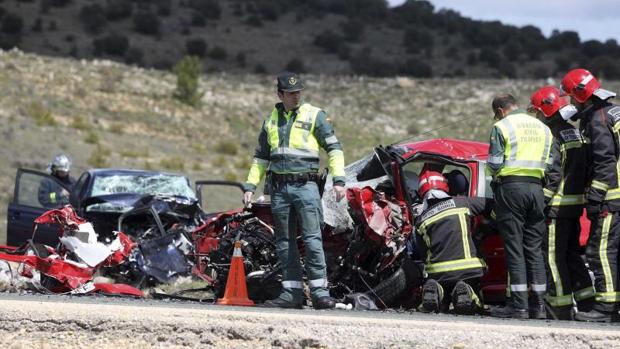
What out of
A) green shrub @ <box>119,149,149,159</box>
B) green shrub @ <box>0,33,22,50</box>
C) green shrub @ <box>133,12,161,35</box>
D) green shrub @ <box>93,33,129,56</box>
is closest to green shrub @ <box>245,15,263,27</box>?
green shrub @ <box>133,12,161,35</box>

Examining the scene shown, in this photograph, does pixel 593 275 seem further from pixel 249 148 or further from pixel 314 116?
pixel 249 148

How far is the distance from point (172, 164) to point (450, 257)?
25.4 m

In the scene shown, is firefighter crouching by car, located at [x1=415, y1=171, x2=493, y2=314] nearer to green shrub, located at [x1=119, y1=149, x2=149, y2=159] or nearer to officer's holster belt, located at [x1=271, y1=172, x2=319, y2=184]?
officer's holster belt, located at [x1=271, y1=172, x2=319, y2=184]

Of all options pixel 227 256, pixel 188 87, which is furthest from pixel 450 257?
pixel 188 87

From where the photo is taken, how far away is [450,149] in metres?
10.8

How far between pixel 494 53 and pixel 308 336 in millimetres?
61491

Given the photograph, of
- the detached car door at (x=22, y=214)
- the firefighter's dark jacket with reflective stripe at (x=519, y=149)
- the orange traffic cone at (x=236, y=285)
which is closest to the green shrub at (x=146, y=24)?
the detached car door at (x=22, y=214)

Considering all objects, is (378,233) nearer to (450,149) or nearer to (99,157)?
(450,149)

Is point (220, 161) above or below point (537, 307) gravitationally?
above

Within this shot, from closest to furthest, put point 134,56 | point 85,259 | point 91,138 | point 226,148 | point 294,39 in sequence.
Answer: point 85,259, point 91,138, point 226,148, point 134,56, point 294,39

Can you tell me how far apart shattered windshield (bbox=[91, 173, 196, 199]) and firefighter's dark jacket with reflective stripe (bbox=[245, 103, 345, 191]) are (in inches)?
222

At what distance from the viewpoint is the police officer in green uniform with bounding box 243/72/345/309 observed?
9492mm

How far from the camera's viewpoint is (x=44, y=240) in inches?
554

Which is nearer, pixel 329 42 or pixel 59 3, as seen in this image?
pixel 59 3
